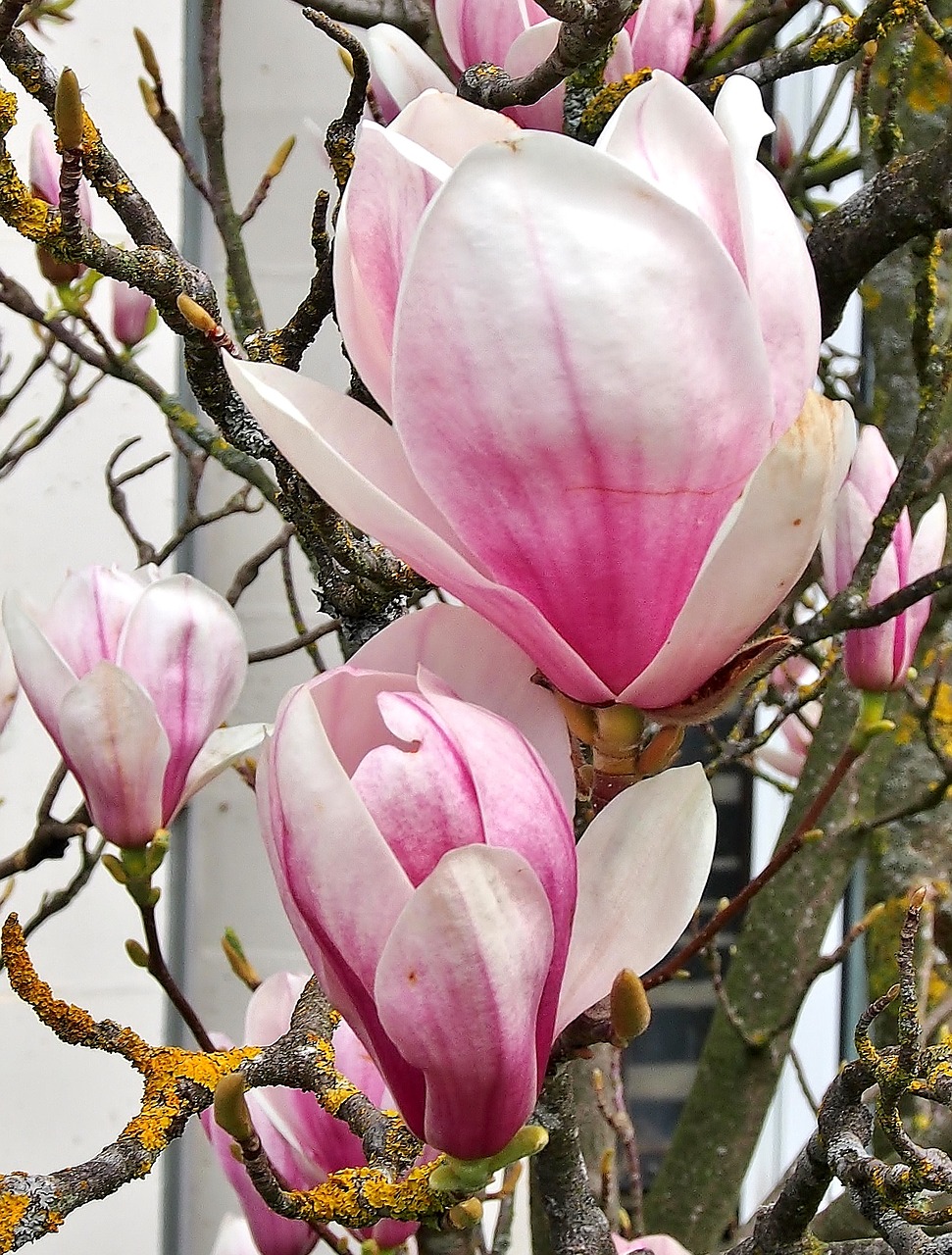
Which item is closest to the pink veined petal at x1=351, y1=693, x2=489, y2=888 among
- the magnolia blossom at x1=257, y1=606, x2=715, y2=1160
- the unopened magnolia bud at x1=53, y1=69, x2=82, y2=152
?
the magnolia blossom at x1=257, y1=606, x2=715, y2=1160

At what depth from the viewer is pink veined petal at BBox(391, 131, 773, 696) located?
0.14 metres

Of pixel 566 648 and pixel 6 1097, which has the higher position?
pixel 6 1097

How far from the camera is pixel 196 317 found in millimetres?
212

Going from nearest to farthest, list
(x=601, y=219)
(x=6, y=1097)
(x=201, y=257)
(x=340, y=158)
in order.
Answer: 1. (x=601, y=219)
2. (x=340, y=158)
3. (x=6, y=1097)
4. (x=201, y=257)

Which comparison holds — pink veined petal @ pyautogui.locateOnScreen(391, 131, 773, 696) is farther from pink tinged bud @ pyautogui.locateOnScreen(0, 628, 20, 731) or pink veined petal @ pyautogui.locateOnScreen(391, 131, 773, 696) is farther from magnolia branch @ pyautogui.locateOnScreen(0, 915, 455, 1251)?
pink tinged bud @ pyautogui.locateOnScreen(0, 628, 20, 731)

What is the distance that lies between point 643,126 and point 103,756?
0.22 metres

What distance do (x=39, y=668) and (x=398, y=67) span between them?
0.19 metres

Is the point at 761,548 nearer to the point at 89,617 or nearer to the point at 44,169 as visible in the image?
the point at 89,617

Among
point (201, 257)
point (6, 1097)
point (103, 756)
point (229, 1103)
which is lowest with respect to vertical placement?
point (229, 1103)

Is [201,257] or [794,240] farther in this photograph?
[201,257]

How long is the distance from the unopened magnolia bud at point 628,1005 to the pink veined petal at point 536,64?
0.68 ft

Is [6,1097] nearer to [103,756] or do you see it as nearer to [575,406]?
[103,756]

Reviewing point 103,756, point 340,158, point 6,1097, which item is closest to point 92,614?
point 103,756

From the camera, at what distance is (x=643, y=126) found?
0.52 feet
